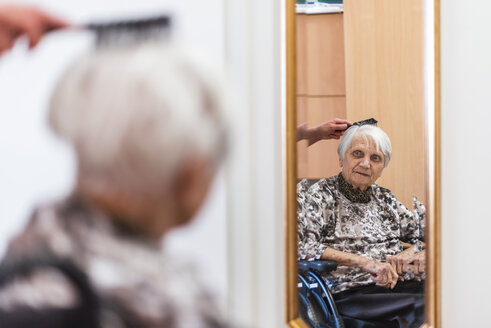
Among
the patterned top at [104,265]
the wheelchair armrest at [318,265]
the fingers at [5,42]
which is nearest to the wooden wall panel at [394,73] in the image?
the wheelchair armrest at [318,265]

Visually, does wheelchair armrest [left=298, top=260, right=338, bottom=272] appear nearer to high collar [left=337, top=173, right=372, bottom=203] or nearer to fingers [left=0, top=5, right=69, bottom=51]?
high collar [left=337, top=173, right=372, bottom=203]

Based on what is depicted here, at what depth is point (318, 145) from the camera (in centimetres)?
106

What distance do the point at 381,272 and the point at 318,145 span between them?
1.12 ft

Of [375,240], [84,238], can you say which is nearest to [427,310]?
[375,240]

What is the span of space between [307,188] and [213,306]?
0.35 meters

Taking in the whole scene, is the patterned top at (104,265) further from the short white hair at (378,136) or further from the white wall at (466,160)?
the white wall at (466,160)

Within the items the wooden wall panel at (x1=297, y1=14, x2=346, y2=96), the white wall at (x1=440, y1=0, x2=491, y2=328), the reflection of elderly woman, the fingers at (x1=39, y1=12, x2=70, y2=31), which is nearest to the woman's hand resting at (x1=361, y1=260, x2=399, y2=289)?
the reflection of elderly woman

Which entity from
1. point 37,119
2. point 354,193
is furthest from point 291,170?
point 37,119

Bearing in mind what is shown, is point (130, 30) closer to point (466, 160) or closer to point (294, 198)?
point (294, 198)

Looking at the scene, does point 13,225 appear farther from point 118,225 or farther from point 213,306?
point 213,306

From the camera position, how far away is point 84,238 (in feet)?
2.66

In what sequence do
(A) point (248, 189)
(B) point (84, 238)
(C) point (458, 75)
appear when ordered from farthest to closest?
(C) point (458, 75) → (A) point (248, 189) → (B) point (84, 238)

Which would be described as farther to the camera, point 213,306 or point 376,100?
point 376,100

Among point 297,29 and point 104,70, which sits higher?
point 297,29
